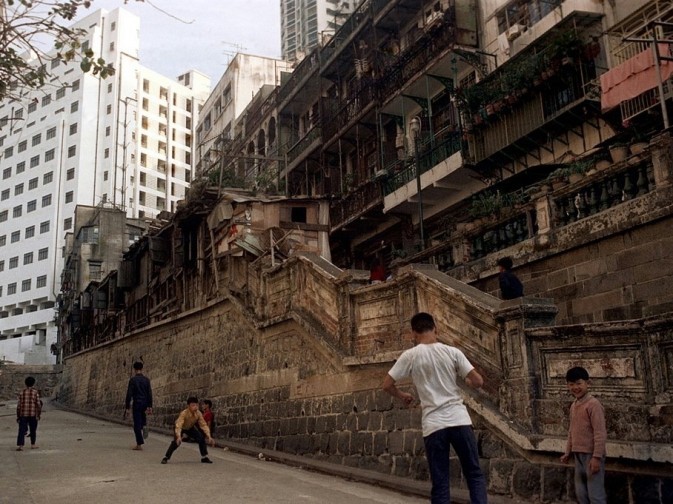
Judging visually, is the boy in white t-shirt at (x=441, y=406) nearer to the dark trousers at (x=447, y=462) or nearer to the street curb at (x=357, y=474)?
the dark trousers at (x=447, y=462)

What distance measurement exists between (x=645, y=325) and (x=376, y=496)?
3697 mm

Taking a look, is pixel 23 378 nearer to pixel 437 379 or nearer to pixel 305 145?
pixel 305 145

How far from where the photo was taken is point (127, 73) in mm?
75750

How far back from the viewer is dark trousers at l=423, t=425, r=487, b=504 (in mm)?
4914

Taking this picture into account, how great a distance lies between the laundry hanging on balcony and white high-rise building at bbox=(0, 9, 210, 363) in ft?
191

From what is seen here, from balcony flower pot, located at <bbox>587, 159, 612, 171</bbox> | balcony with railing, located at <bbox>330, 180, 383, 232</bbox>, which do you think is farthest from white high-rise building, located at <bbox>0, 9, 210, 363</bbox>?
balcony flower pot, located at <bbox>587, 159, 612, 171</bbox>

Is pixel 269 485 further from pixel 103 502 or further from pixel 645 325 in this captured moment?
pixel 645 325

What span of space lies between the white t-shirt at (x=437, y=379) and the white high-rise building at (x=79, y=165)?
64.1 meters

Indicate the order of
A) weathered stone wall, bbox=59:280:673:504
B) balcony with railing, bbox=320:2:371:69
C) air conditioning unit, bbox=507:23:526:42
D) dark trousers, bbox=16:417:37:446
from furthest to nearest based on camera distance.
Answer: balcony with railing, bbox=320:2:371:69 → air conditioning unit, bbox=507:23:526:42 → dark trousers, bbox=16:417:37:446 → weathered stone wall, bbox=59:280:673:504

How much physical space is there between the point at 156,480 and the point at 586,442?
5651 millimetres

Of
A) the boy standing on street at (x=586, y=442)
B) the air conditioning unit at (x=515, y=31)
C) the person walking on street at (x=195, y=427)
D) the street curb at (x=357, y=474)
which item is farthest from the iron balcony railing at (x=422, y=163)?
the boy standing on street at (x=586, y=442)

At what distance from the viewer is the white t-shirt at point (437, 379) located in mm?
5086

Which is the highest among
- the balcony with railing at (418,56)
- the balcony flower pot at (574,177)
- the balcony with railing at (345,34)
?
the balcony with railing at (345,34)

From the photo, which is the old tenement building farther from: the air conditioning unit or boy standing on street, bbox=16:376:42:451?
boy standing on street, bbox=16:376:42:451
